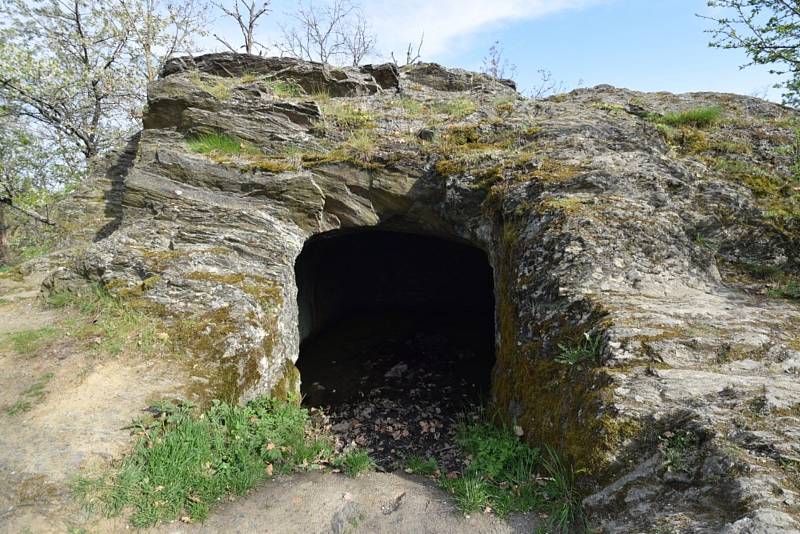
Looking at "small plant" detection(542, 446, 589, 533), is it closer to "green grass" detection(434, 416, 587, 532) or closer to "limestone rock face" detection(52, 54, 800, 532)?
"green grass" detection(434, 416, 587, 532)

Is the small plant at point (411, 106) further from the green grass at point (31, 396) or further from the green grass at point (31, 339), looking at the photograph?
the green grass at point (31, 396)

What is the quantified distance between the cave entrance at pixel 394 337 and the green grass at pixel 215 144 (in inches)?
88.7

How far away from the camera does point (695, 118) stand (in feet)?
27.9

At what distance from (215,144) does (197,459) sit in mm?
6317

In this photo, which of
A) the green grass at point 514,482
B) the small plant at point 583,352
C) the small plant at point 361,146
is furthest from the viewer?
the small plant at point 361,146

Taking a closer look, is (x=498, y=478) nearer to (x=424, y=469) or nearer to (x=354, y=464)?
(x=424, y=469)

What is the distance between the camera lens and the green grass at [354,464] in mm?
4347

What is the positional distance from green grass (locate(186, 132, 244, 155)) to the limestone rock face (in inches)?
3.5

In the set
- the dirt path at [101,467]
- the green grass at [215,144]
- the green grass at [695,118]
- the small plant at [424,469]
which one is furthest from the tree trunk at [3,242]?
the green grass at [695,118]

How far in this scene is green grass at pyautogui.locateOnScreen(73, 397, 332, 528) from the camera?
3.57 meters

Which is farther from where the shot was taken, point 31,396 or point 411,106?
point 411,106

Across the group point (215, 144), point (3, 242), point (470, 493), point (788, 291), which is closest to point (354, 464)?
point (470, 493)

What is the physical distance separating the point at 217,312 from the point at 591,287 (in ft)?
14.3

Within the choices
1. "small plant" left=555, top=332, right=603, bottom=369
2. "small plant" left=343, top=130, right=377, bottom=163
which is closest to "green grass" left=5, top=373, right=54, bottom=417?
"small plant" left=555, top=332, right=603, bottom=369
